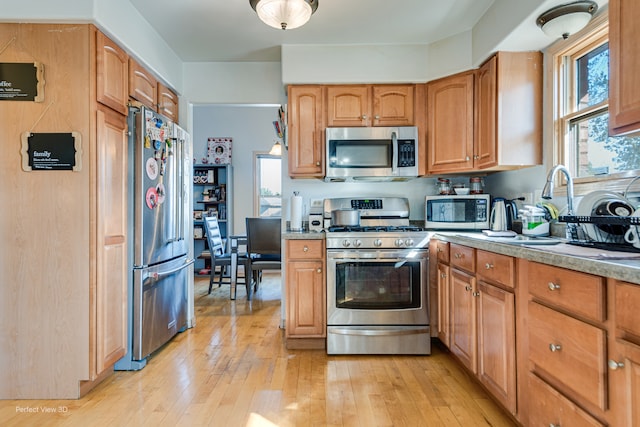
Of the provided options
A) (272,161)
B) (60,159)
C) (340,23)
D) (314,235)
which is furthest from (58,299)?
(272,161)

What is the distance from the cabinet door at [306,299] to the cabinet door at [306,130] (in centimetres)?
80

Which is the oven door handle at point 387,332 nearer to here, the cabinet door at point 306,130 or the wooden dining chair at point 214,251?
the cabinet door at point 306,130

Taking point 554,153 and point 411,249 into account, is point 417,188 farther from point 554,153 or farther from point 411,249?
point 554,153

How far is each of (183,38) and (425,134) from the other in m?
2.06

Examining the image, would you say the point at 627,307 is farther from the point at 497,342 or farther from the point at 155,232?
the point at 155,232

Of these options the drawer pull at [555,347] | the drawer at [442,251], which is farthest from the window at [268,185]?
the drawer pull at [555,347]

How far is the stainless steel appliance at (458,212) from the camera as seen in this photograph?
9.07 ft

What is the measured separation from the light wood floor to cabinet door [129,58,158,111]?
1845mm

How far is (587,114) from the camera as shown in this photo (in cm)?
210

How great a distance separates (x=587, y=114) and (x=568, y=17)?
0.56 m

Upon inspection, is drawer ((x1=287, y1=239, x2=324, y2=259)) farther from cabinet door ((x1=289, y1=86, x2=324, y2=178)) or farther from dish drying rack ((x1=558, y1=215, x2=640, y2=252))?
dish drying rack ((x1=558, y1=215, x2=640, y2=252))

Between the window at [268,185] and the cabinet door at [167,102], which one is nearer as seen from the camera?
the cabinet door at [167,102]

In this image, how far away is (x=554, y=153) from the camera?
2.31 m

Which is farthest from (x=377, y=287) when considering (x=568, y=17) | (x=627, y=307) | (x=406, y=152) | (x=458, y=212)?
(x=568, y=17)
